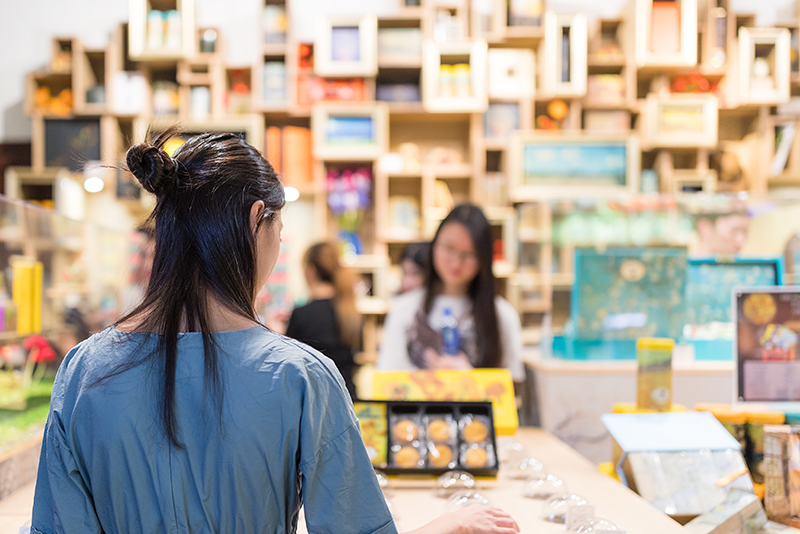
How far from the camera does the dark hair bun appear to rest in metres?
0.82

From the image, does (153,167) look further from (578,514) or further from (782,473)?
(782,473)

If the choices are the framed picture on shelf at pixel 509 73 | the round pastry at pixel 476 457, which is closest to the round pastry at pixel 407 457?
the round pastry at pixel 476 457

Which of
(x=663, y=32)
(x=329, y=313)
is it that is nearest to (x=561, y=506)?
(x=329, y=313)

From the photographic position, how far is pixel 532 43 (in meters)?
4.51

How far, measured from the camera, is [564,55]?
4.38 m

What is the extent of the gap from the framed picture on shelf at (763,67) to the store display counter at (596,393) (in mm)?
3137

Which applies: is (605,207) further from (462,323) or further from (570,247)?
(462,323)

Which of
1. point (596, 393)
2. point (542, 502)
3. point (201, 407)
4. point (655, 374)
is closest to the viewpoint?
point (201, 407)

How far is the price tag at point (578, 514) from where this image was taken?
1233 millimetres

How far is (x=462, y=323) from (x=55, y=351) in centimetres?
157

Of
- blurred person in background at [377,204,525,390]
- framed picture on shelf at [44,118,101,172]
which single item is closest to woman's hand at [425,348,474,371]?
blurred person in background at [377,204,525,390]

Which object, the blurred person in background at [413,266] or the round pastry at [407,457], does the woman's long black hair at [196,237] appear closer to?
the round pastry at [407,457]

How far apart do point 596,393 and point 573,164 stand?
254 cm

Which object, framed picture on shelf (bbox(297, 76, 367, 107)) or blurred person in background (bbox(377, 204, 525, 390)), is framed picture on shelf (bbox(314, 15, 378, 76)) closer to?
framed picture on shelf (bbox(297, 76, 367, 107))
